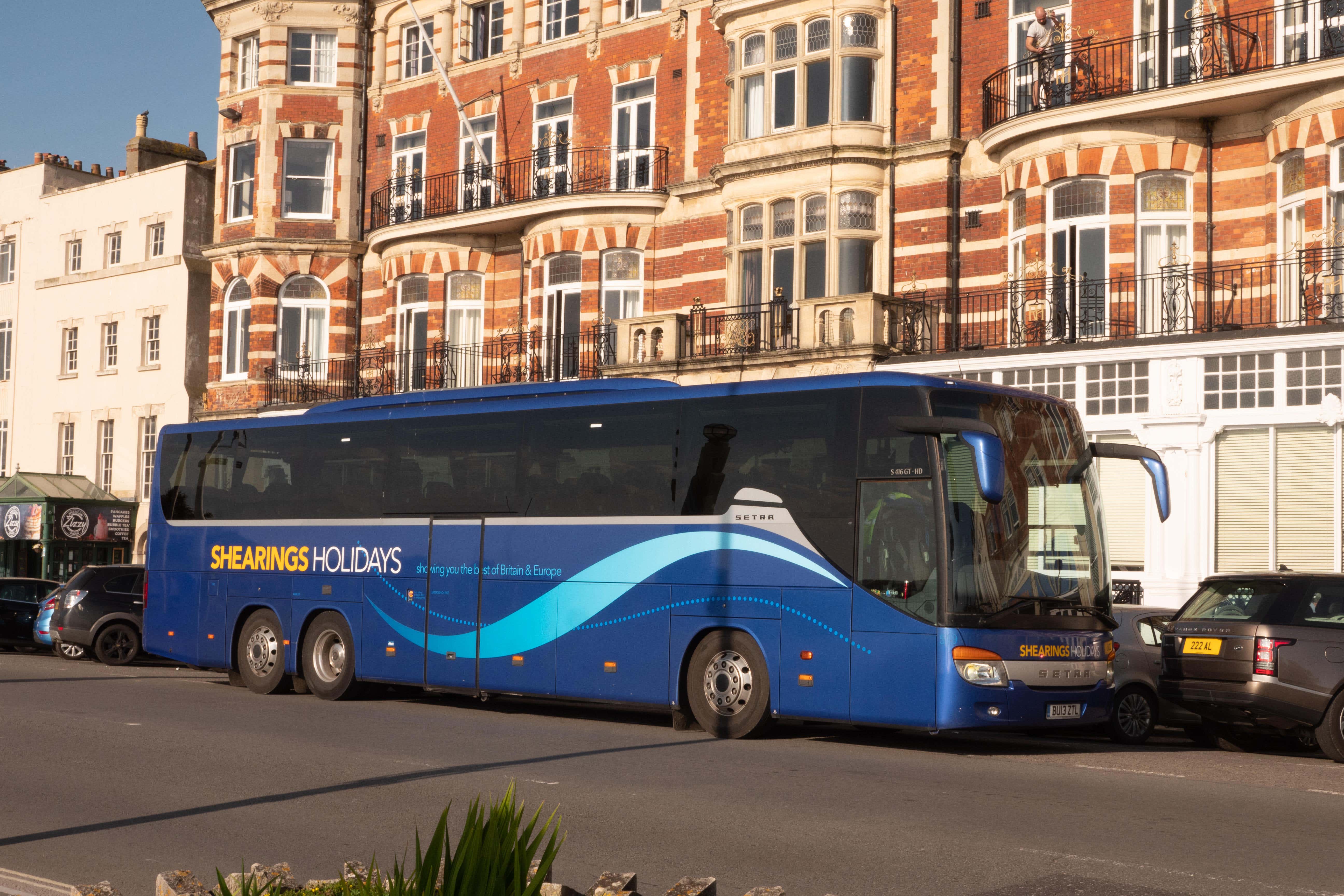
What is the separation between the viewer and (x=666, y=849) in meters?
7.93

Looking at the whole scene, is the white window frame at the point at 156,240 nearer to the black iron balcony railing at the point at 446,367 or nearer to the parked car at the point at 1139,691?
the black iron balcony railing at the point at 446,367

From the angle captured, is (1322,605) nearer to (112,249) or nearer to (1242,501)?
(1242,501)

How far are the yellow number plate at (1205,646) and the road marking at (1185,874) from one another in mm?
6083

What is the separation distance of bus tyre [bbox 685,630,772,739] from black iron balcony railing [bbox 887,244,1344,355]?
33.7ft

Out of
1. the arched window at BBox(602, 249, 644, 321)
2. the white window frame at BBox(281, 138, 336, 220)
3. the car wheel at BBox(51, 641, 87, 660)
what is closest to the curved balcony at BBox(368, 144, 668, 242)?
the arched window at BBox(602, 249, 644, 321)

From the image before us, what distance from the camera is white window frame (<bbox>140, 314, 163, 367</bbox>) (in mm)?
37188

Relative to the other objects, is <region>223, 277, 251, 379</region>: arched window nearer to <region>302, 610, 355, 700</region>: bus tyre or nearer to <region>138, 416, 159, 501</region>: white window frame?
<region>138, 416, 159, 501</region>: white window frame

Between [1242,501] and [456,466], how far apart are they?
37.3 feet

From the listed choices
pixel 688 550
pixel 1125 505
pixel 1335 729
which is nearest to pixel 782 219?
pixel 1125 505

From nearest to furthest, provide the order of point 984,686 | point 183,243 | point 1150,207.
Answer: point 984,686, point 1150,207, point 183,243

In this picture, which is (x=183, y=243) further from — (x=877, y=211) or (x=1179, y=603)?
(x=1179, y=603)

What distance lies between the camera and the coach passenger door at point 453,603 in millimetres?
16203

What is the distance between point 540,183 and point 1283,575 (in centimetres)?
1951

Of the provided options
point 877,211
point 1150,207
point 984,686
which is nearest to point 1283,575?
point 984,686
